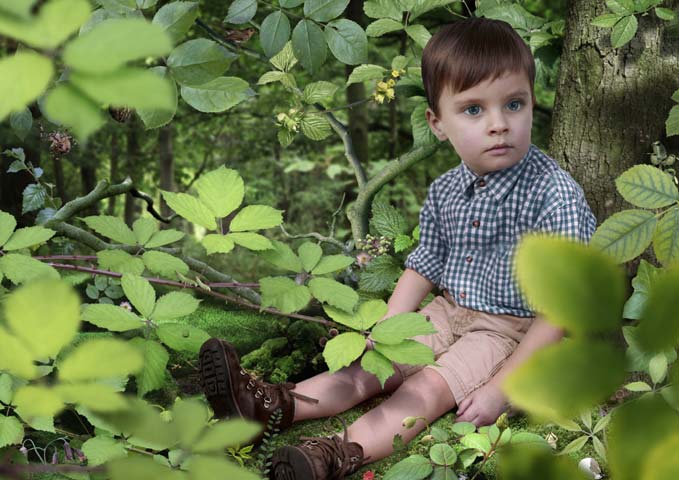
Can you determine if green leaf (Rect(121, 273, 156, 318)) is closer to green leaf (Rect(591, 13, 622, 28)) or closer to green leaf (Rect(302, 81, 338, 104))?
green leaf (Rect(302, 81, 338, 104))

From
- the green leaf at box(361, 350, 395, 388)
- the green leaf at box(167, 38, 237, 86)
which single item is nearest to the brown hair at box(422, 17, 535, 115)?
the green leaf at box(361, 350, 395, 388)

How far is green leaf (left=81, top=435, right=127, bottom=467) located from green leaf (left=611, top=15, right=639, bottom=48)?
1.50 m

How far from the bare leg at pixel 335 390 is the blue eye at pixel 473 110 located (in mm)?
797

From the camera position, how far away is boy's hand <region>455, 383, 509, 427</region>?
2090 millimetres

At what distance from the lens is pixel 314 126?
8.63 ft

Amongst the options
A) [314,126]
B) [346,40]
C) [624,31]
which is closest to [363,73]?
[314,126]

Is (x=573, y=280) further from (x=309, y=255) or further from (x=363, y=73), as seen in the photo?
(x=363, y=73)

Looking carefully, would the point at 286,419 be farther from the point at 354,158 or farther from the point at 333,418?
the point at 354,158

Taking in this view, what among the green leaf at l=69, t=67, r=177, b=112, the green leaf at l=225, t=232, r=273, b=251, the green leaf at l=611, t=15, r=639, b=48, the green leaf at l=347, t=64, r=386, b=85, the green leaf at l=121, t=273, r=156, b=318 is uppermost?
the green leaf at l=69, t=67, r=177, b=112

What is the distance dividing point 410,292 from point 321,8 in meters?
0.97

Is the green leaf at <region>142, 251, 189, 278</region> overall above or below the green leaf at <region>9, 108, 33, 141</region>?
below

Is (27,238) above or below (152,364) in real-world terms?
above

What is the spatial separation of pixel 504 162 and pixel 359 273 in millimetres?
815

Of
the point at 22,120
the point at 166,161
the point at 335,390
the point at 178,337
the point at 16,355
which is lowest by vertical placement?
the point at 166,161
